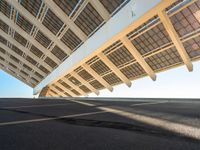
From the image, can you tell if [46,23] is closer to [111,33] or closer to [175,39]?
[111,33]

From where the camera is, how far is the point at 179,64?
1950 centimetres

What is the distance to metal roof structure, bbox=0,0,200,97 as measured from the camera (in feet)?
49.2

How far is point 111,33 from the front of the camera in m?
16.5

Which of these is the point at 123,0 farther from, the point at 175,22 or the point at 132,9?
the point at 175,22

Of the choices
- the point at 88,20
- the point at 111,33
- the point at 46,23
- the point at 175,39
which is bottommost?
the point at 111,33

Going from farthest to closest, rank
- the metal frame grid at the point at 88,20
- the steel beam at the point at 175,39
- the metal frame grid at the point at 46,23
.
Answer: the metal frame grid at the point at 46,23 → the metal frame grid at the point at 88,20 → the steel beam at the point at 175,39

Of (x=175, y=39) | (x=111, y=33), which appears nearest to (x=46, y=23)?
(x=111, y=33)

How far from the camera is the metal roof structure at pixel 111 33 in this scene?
49.2 ft

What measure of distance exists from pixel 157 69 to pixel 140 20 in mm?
8723

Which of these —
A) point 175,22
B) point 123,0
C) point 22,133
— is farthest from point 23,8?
point 22,133

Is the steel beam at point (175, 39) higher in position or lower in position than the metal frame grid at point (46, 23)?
lower

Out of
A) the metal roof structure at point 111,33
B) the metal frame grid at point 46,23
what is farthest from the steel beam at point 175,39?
the metal frame grid at point 46,23

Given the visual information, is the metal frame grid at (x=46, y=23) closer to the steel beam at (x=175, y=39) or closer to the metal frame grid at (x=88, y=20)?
the metal frame grid at (x=88, y=20)

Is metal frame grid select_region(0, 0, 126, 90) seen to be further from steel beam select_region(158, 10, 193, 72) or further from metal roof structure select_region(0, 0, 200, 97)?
steel beam select_region(158, 10, 193, 72)
